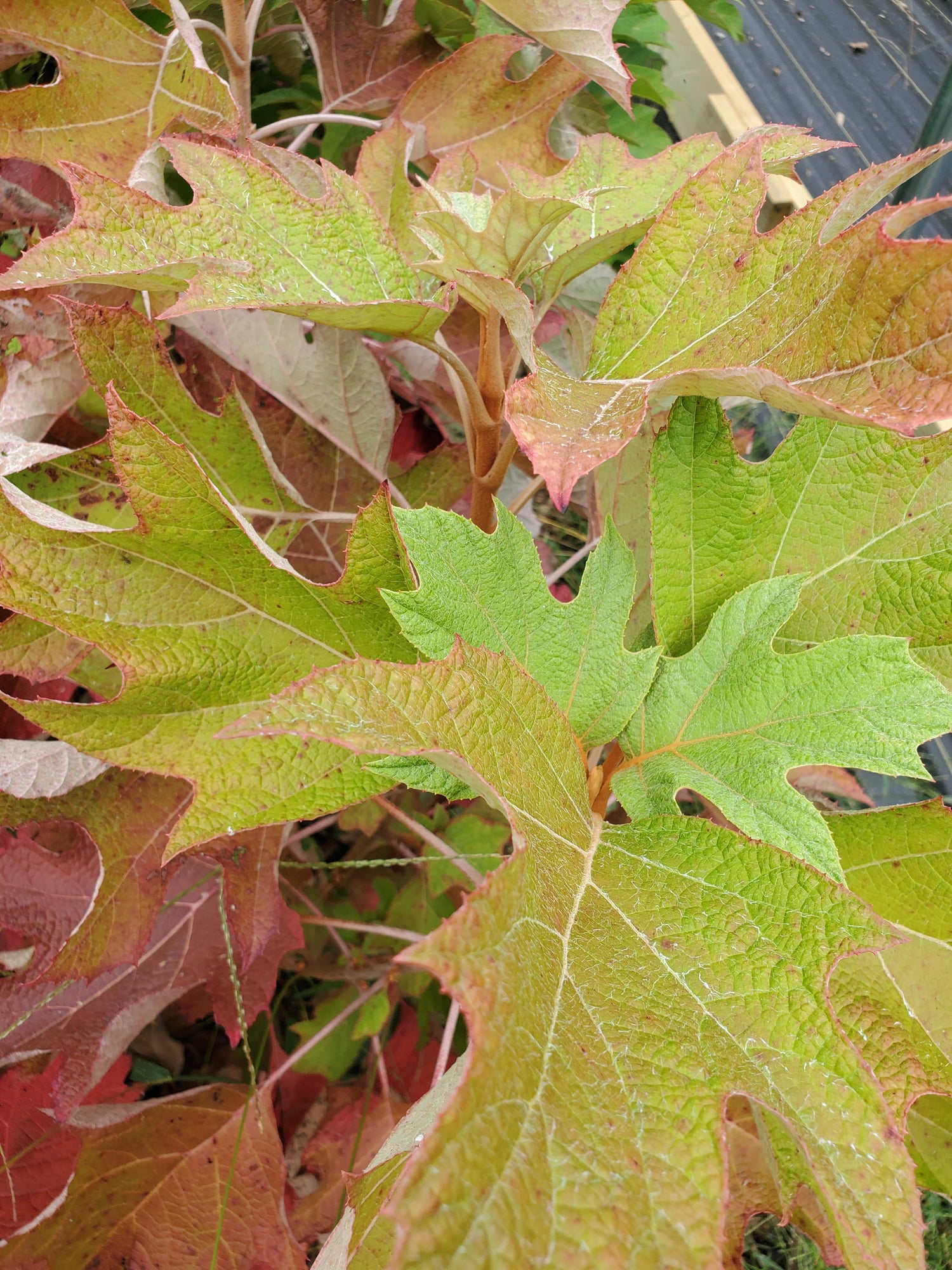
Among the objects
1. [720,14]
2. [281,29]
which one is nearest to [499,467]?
[281,29]

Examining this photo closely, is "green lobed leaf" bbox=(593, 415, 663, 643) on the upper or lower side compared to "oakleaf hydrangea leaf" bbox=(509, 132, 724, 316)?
lower

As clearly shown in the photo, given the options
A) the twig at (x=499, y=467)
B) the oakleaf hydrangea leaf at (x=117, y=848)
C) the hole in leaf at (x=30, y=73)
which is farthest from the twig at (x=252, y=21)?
the oakleaf hydrangea leaf at (x=117, y=848)

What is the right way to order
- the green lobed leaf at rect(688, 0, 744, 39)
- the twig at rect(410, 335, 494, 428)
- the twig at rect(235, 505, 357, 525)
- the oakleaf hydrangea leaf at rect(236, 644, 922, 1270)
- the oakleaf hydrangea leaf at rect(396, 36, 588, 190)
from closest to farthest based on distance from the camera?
1. the oakleaf hydrangea leaf at rect(236, 644, 922, 1270)
2. the twig at rect(410, 335, 494, 428)
3. the twig at rect(235, 505, 357, 525)
4. the oakleaf hydrangea leaf at rect(396, 36, 588, 190)
5. the green lobed leaf at rect(688, 0, 744, 39)

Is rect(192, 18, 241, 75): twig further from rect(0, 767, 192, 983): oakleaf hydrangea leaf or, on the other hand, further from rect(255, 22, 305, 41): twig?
rect(0, 767, 192, 983): oakleaf hydrangea leaf

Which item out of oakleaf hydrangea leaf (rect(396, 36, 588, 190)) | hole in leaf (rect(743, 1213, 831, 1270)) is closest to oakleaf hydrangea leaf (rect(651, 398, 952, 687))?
oakleaf hydrangea leaf (rect(396, 36, 588, 190))

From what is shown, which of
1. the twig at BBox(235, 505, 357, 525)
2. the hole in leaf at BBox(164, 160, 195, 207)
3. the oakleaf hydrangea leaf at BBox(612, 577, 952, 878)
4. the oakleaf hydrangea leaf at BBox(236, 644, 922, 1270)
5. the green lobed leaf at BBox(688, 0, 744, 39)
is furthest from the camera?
the green lobed leaf at BBox(688, 0, 744, 39)

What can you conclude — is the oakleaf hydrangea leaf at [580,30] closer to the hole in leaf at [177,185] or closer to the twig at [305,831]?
the hole in leaf at [177,185]

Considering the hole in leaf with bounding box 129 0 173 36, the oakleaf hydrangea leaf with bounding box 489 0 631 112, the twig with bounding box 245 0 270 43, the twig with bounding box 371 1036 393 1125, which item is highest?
the oakleaf hydrangea leaf with bounding box 489 0 631 112
